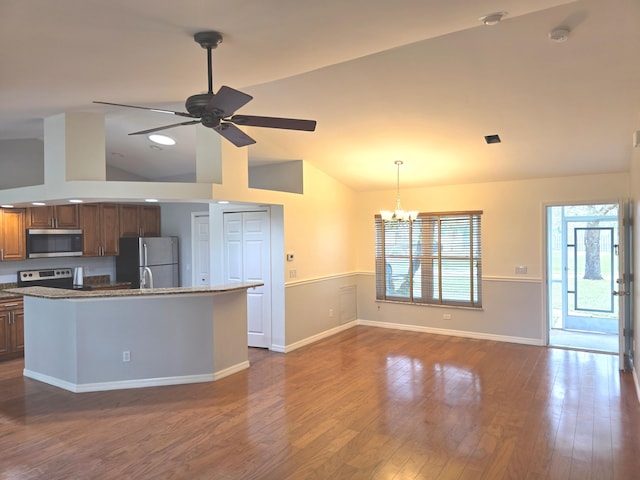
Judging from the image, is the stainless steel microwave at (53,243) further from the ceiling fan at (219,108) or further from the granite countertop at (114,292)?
the ceiling fan at (219,108)

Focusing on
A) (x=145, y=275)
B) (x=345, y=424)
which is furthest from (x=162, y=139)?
(x=345, y=424)

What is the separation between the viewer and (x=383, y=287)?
7348 millimetres

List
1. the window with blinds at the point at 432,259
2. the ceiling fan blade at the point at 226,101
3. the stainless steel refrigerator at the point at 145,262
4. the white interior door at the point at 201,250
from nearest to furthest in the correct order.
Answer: the ceiling fan blade at the point at 226,101 < the window with blinds at the point at 432,259 < the stainless steel refrigerator at the point at 145,262 < the white interior door at the point at 201,250

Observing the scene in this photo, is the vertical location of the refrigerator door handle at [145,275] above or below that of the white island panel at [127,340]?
above

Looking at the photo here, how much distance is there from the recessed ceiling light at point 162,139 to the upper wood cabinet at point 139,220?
5.98 feet

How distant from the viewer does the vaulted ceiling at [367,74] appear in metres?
2.44

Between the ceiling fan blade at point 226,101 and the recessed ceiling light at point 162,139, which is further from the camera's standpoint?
the recessed ceiling light at point 162,139

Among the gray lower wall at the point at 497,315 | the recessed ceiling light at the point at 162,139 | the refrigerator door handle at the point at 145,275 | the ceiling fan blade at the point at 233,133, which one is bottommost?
the gray lower wall at the point at 497,315

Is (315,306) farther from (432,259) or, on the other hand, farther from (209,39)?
(209,39)

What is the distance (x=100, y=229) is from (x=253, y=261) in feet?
8.46

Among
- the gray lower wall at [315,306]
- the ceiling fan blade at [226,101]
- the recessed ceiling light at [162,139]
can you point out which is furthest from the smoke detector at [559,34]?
the recessed ceiling light at [162,139]

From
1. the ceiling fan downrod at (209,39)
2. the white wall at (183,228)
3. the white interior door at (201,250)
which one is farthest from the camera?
the white wall at (183,228)

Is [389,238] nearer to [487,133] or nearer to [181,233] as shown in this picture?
[487,133]

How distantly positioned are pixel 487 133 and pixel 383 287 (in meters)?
3.28
